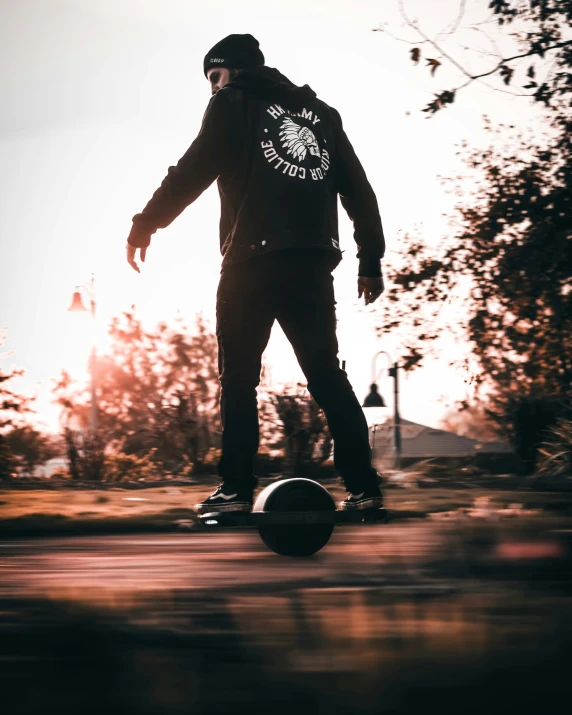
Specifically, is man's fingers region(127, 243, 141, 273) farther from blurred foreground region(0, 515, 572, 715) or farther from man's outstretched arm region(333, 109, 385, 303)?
blurred foreground region(0, 515, 572, 715)

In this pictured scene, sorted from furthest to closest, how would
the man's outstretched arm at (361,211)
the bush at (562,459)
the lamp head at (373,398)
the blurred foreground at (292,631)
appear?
1. the lamp head at (373,398)
2. the bush at (562,459)
3. the man's outstretched arm at (361,211)
4. the blurred foreground at (292,631)

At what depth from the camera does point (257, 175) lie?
13.7ft

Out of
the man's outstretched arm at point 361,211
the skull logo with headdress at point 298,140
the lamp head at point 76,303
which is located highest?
the lamp head at point 76,303

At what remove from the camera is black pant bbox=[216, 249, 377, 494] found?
4094 mm

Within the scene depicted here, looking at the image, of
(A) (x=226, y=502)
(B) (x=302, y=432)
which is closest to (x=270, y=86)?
(A) (x=226, y=502)

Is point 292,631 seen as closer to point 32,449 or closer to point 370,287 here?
point 370,287

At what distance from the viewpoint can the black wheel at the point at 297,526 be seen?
13.0ft

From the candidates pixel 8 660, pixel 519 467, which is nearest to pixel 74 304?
pixel 519 467

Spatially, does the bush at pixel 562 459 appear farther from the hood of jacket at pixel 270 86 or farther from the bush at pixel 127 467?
the hood of jacket at pixel 270 86

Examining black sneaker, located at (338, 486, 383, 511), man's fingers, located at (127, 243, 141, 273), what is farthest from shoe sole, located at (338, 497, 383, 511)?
man's fingers, located at (127, 243, 141, 273)

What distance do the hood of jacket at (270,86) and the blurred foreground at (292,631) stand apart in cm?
179

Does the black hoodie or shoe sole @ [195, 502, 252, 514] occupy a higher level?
the black hoodie

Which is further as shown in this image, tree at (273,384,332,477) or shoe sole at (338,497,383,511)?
tree at (273,384,332,477)

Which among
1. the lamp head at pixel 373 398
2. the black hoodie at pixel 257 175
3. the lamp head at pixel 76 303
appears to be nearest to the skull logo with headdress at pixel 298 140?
the black hoodie at pixel 257 175
